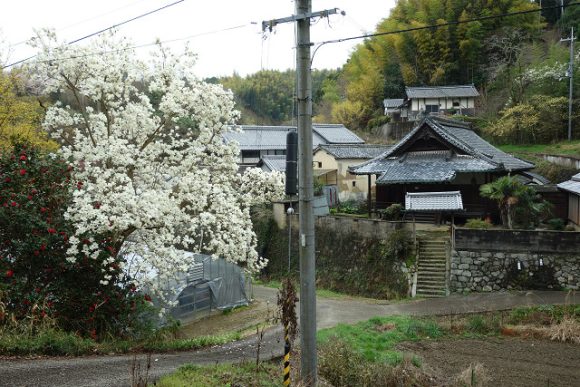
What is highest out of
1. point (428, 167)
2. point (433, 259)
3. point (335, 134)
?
point (335, 134)

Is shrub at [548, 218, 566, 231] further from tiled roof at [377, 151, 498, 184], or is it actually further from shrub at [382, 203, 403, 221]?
shrub at [382, 203, 403, 221]

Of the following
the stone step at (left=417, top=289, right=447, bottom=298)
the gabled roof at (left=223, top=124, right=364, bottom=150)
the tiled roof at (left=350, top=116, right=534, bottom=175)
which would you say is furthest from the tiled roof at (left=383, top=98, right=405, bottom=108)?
the stone step at (left=417, top=289, right=447, bottom=298)

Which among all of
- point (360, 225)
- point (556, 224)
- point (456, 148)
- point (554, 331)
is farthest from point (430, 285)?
point (456, 148)

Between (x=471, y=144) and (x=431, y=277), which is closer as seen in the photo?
(x=431, y=277)

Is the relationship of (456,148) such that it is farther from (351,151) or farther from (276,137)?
(276,137)

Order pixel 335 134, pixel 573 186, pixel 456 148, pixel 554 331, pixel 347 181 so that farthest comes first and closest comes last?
1. pixel 335 134
2. pixel 347 181
3. pixel 456 148
4. pixel 573 186
5. pixel 554 331

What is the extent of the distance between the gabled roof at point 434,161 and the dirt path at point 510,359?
10296 millimetres

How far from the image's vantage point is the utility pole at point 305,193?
759 centimetres

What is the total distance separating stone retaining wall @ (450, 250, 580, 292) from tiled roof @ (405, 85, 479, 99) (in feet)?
90.0

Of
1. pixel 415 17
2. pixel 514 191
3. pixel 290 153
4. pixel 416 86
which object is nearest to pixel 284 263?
pixel 514 191

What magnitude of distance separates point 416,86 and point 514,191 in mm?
30436

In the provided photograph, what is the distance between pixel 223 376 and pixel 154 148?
261 inches

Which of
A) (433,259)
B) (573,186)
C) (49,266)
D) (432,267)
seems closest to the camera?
(49,266)

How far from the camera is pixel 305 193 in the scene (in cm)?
773
